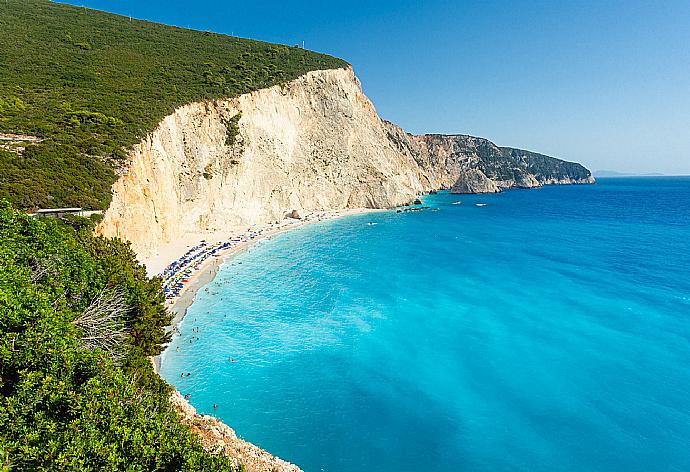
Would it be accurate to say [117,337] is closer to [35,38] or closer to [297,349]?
[297,349]

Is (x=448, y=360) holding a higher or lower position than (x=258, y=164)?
lower

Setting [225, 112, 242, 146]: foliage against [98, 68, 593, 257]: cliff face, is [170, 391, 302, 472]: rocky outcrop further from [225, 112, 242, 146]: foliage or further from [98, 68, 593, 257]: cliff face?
[225, 112, 242, 146]: foliage

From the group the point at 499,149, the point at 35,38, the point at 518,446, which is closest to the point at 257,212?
the point at 35,38

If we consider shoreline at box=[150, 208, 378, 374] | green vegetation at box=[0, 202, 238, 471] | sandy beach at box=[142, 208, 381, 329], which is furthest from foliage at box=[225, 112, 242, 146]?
green vegetation at box=[0, 202, 238, 471]

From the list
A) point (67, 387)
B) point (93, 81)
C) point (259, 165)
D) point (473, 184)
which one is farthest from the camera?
point (473, 184)

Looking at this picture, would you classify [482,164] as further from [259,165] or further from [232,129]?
[232,129]

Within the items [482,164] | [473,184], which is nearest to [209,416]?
[473,184]
